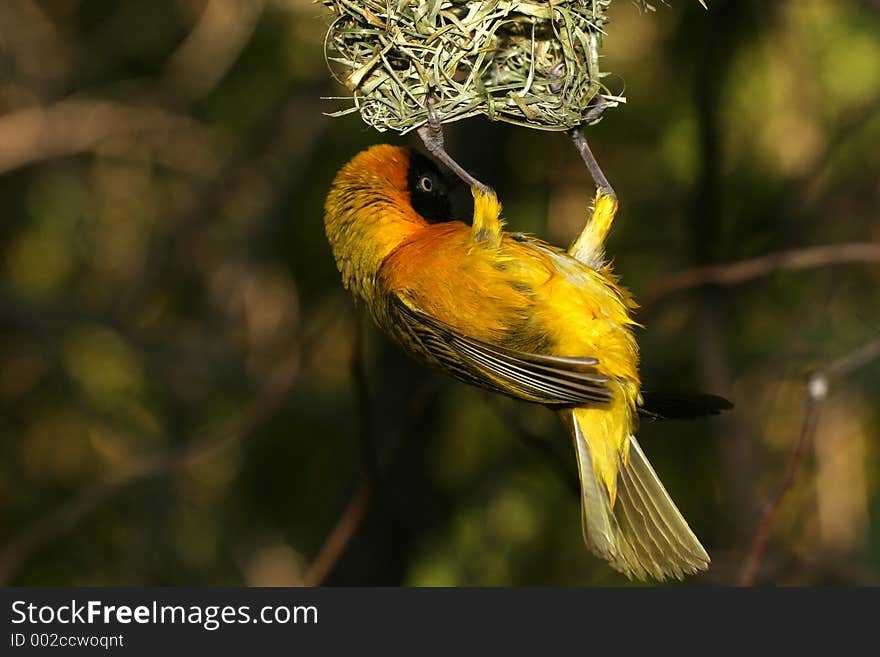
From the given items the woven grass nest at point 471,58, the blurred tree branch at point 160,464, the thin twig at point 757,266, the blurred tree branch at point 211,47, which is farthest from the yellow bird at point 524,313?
the blurred tree branch at point 211,47

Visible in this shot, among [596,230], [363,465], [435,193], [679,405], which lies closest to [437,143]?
[435,193]

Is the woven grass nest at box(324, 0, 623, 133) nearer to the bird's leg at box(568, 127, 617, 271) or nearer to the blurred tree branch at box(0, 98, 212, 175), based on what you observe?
the bird's leg at box(568, 127, 617, 271)

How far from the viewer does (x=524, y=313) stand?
115 inches

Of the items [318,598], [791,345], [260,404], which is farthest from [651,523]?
[791,345]

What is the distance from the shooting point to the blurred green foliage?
17.6 ft

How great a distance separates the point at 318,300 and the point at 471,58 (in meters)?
3.84

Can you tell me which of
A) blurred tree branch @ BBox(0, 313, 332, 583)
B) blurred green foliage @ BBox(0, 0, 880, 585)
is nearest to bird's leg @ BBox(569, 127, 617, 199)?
blurred tree branch @ BBox(0, 313, 332, 583)

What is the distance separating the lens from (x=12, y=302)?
548 centimetres

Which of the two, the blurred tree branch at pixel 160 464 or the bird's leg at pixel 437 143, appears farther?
the blurred tree branch at pixel 160 464

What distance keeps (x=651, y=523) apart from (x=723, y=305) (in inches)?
79.3

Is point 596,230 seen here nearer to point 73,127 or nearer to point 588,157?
point 588,157

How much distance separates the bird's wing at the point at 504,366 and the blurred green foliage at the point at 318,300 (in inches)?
79.3

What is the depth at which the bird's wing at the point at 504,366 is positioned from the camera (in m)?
2.66

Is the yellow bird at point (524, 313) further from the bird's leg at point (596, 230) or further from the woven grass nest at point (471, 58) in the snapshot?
the woven grass nest at point (471, 58)
